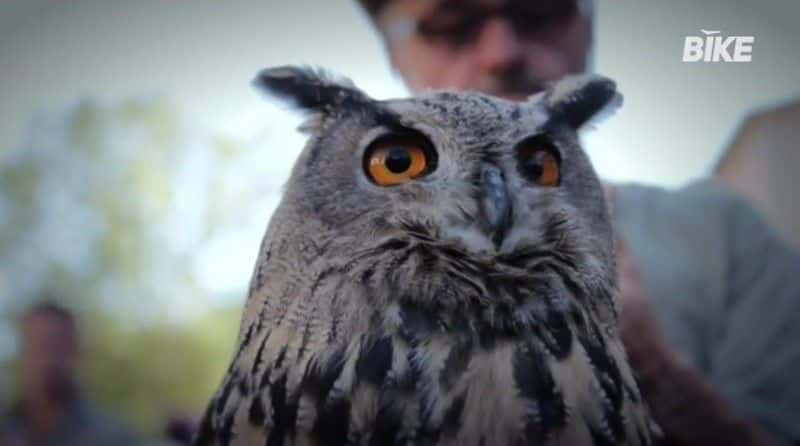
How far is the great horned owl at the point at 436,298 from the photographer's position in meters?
1.00

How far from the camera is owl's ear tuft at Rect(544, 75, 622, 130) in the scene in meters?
1.15

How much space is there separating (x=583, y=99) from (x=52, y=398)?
93 centimetres

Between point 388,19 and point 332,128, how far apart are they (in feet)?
1.06

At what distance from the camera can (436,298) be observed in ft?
3.38

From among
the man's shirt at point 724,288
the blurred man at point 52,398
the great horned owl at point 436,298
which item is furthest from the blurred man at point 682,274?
the blurred man at point 52,398

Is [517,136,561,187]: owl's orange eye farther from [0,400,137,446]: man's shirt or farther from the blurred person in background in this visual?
[0,400,137,446]: man's shirt

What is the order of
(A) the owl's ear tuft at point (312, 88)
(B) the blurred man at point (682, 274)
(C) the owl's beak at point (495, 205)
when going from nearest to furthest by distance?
(C) the owl's beak at point (495, 205), (A) the owl's ear tuft at point (312, 88), (B) the blurred man at point (682, 274)

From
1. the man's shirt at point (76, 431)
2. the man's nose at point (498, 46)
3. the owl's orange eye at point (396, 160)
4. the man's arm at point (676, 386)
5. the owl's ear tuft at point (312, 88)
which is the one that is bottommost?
the man's shirt at point (76, 431)

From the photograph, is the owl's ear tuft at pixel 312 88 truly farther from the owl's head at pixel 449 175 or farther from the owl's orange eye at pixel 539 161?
the owl's orange eye at pixel 539 161

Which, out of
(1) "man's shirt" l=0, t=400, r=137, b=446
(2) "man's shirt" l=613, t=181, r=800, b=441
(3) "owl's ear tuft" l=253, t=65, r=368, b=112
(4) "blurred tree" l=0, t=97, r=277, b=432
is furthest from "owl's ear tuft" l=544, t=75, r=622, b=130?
(1) "man's shirt" l=0, t=400, r=137, b=446

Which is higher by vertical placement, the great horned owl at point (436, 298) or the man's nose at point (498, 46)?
the man's nose at point (498, 46)

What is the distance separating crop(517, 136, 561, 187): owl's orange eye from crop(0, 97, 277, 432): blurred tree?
402mm

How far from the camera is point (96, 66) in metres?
1.40

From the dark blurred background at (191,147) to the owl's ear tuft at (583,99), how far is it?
1.4 inches
